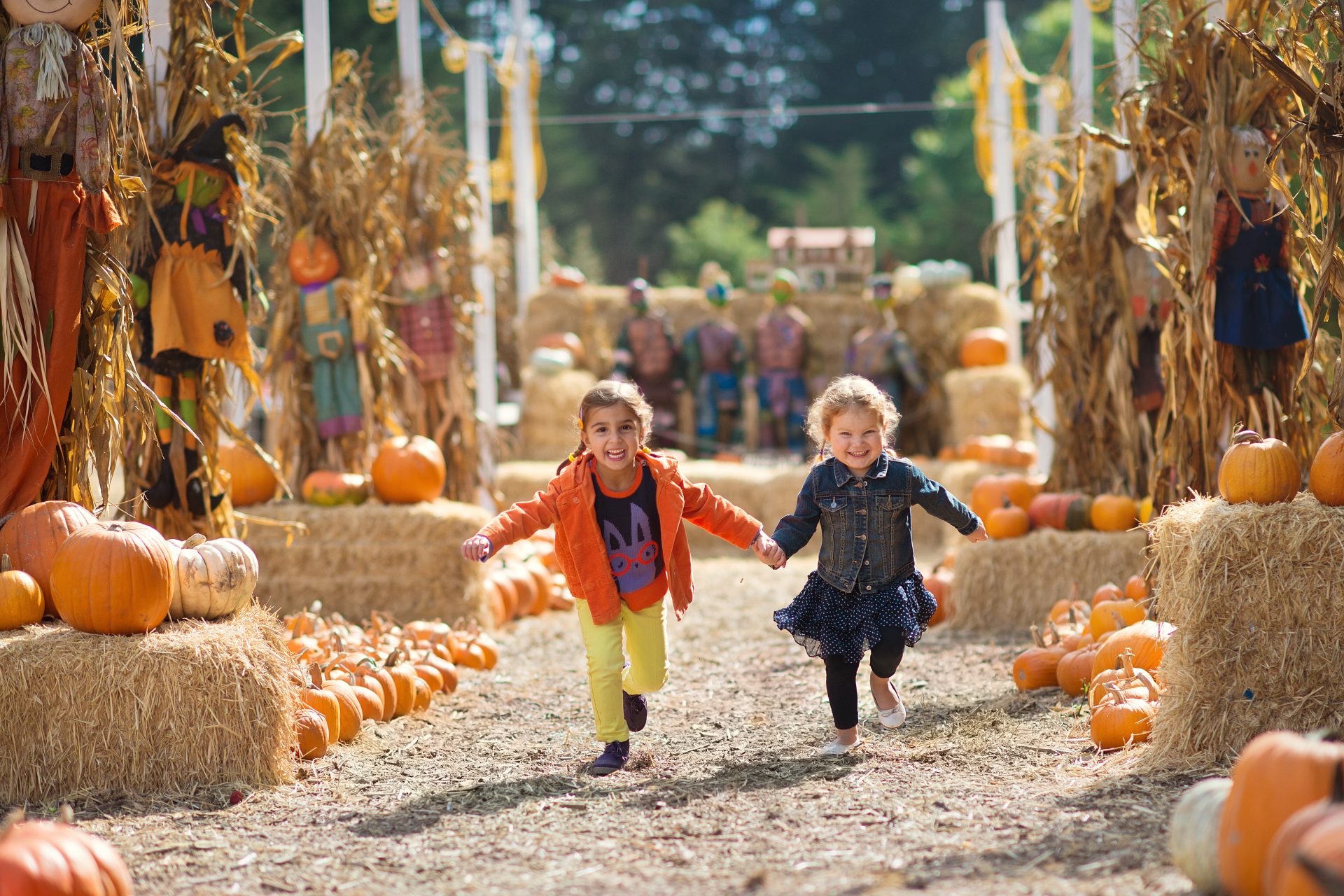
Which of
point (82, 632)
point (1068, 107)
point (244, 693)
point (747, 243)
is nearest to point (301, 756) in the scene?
point (244, 693)

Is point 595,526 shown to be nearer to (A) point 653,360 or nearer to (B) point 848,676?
(B) point 848,676

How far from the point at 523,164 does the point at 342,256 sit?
6090 mm

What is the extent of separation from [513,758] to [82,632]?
4.48 ft

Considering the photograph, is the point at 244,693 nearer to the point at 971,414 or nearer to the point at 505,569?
the point at 505,569

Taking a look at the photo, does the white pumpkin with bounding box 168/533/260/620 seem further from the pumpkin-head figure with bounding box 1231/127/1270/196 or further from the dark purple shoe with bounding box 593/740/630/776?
the pumpkin-head figure with bounding box 1231/127/1270/196

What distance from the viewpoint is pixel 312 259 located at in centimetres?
739

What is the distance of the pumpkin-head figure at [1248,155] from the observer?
485cm

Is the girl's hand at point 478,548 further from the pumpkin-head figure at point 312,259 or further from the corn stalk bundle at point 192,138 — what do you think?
the pumpkin-head figure at point 312,259

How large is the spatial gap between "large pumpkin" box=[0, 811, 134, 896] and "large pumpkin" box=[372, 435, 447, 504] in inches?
173

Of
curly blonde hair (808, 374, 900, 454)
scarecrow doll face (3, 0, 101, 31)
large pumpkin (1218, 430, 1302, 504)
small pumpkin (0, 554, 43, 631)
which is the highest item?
scarecrow doll face (3, 0, 101, 31)

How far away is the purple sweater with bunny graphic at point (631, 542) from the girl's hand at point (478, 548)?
1.24ft

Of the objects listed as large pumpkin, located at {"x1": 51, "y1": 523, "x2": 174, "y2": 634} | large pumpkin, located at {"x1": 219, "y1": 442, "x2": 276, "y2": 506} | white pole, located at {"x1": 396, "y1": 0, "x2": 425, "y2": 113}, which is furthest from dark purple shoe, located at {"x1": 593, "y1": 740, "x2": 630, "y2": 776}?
white pole, located at {"x1": 396, "y1": 0, "x2": 425, "y2": 113}

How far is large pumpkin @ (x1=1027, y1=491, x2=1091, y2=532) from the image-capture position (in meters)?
6.80

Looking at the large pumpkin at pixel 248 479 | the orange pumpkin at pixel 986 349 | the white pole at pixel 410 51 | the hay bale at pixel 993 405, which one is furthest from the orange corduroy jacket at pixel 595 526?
the orange pumpkin at pixel 986 349
